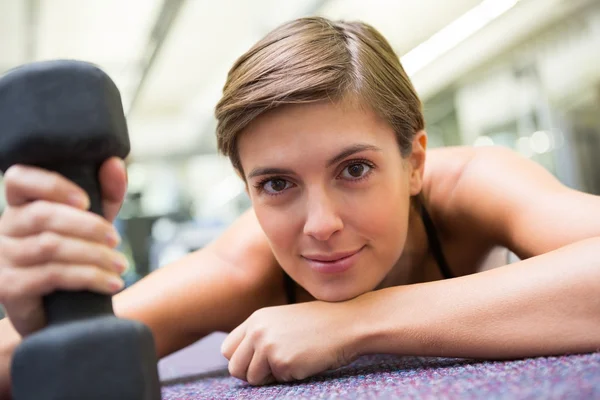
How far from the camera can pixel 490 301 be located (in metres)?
0.63

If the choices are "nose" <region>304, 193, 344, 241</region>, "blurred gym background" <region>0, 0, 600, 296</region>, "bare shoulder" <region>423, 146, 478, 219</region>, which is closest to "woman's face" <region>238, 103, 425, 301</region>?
"nose" <region>304, 193, 344, 241</region>

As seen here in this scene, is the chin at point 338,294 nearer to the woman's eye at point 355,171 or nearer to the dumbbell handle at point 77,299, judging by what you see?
the woman's eye at point 355,171

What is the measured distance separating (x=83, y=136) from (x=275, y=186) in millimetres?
360

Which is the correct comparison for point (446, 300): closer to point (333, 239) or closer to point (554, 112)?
point (333, 239)

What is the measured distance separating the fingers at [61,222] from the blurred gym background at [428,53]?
273 cm

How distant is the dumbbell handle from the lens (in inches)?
17.0

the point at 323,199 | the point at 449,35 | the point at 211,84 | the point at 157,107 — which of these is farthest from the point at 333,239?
the point at 157,107

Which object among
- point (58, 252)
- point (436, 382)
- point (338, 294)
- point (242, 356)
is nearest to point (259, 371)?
point (242, 356)

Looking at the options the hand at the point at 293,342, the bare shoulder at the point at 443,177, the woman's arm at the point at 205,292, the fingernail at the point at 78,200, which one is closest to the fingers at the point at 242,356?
the hand at the point at 293,342

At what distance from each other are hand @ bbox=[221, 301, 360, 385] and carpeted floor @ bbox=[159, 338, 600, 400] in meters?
0.02

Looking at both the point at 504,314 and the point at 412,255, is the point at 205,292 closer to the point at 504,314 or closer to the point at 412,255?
the point at 412,255

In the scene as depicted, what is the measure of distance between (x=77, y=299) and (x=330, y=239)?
348 millimetres

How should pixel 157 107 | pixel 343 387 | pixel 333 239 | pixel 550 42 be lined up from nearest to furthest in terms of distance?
pixel 343 387 → pixel 333 239 → pixel 550 42 → pixel 157 107

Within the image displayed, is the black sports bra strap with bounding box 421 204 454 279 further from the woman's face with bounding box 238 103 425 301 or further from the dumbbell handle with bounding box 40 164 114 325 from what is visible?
the dumbbell handle with bounding box 40 164 114 325
